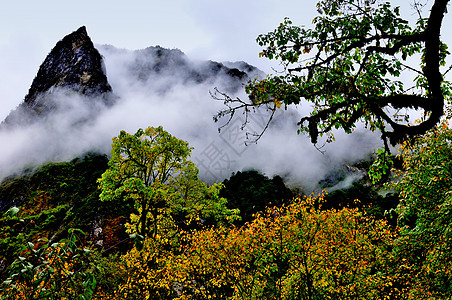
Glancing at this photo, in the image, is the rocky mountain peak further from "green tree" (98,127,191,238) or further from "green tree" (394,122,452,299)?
"green tree" (394,122,452,299)

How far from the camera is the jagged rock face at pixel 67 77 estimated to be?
110 meters

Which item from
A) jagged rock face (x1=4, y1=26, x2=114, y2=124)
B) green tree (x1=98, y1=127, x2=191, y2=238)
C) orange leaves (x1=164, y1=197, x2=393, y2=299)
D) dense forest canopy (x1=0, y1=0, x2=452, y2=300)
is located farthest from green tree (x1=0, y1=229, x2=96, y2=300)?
jagged rock face (x1=4, y1=26, x2=114, y2=124)

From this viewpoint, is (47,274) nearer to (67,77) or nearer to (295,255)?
(295,255)

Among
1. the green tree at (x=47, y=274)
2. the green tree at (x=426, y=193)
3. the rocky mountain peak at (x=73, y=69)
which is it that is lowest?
the green tree at (x=47, y=274)

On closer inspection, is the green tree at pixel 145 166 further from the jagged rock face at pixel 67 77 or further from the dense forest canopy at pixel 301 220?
the jagged rock face at pixel 67 77

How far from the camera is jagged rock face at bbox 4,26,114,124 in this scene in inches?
4323

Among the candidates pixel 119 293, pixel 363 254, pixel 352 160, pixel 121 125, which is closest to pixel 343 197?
pixel 363 254

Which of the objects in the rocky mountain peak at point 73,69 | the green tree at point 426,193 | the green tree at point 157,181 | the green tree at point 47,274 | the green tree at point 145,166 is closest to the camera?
the green tree at point 47,274

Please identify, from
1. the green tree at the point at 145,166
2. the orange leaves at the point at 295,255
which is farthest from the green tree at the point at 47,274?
the green tree at the point at 145,166

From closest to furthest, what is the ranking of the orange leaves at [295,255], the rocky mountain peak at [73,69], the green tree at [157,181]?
the orange leaves at [295,255] → the green tree at [157,181] → the rocky mountain peak at [73,69]

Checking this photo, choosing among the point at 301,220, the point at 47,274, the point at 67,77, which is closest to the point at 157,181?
the point at 301,220

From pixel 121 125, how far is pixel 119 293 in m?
135

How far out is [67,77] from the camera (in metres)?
110

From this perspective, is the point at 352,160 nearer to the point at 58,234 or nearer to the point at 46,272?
the point at 58,234
